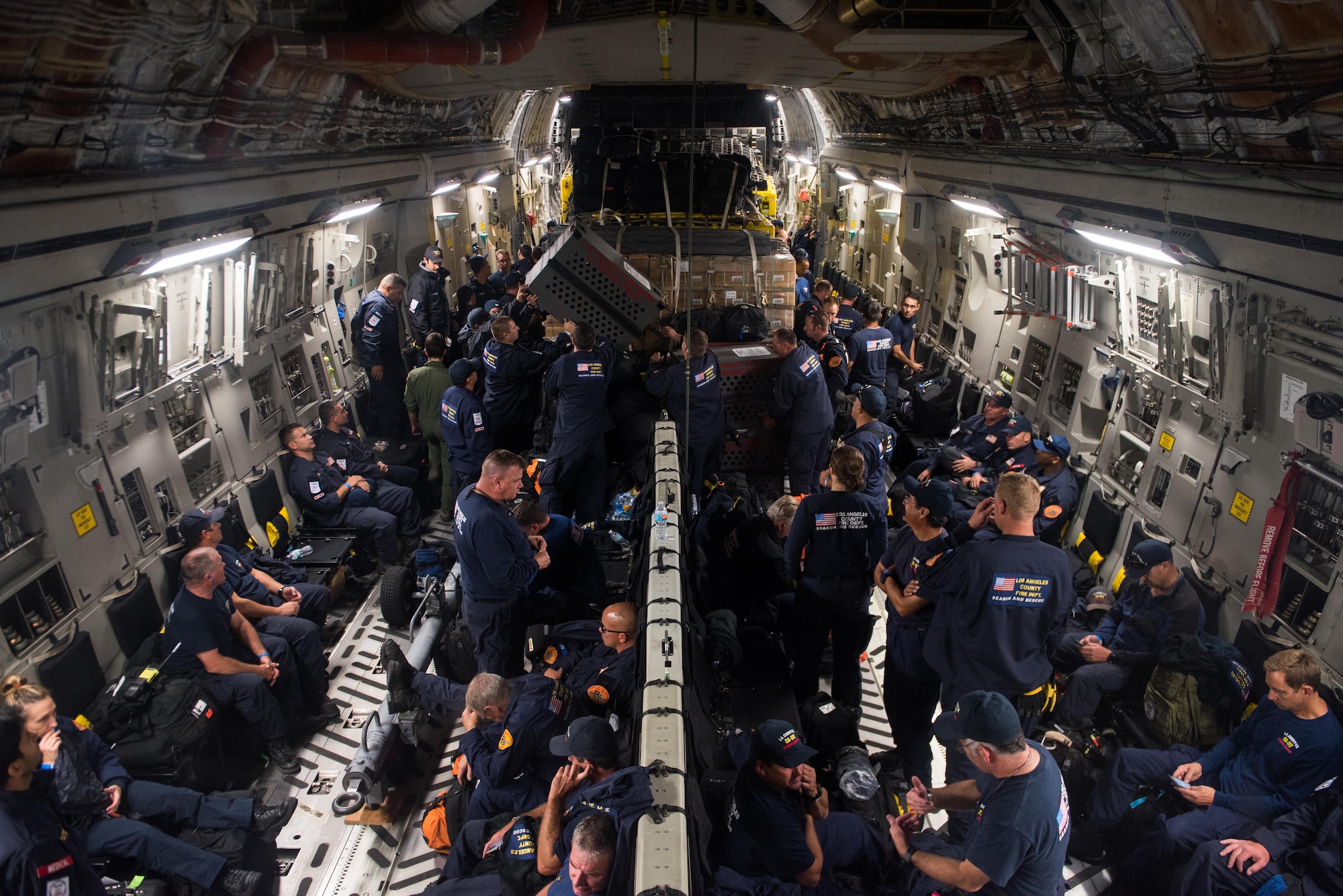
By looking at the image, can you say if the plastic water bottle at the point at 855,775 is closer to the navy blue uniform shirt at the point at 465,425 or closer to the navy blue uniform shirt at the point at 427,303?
the navy blue uniform shirt at the point at 465,425

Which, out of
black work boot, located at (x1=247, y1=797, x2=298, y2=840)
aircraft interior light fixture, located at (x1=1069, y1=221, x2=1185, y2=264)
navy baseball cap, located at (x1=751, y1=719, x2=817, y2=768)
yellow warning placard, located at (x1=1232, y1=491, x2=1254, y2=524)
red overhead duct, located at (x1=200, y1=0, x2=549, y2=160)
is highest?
red overhead duct, located at (x1=200, y1=0, x2=549, y2=160)

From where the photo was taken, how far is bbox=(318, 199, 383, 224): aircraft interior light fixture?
6688 mm

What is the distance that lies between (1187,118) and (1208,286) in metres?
1.00

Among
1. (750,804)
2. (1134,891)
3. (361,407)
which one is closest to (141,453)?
(361,407)

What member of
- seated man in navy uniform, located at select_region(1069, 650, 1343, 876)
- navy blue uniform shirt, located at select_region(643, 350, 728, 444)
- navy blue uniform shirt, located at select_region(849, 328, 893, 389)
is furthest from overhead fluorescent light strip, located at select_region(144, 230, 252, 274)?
seated man in navy uniform, located at select_region(1069, 650, 1343, 876)

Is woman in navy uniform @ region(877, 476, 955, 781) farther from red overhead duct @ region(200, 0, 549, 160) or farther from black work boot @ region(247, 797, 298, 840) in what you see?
red overhead duct @ region(200, 0, 549, 160)

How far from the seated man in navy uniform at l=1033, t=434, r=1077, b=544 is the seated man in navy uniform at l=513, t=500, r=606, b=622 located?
3.14 meters

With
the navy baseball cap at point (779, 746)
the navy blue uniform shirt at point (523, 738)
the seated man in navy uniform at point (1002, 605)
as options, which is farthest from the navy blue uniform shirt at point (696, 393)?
the navy baseball cap at point (779, 746)

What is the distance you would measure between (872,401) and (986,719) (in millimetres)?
3044

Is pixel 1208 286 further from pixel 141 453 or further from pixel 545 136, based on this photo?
pixel 545 136

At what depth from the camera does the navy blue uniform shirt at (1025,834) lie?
2549 mm

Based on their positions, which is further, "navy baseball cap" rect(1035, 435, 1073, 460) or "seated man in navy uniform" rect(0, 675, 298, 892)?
"navy baseball cap" rect(1035, 435, 1073, 460)

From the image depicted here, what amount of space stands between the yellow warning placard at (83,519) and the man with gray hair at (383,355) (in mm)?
3509

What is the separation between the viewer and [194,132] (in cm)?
452
